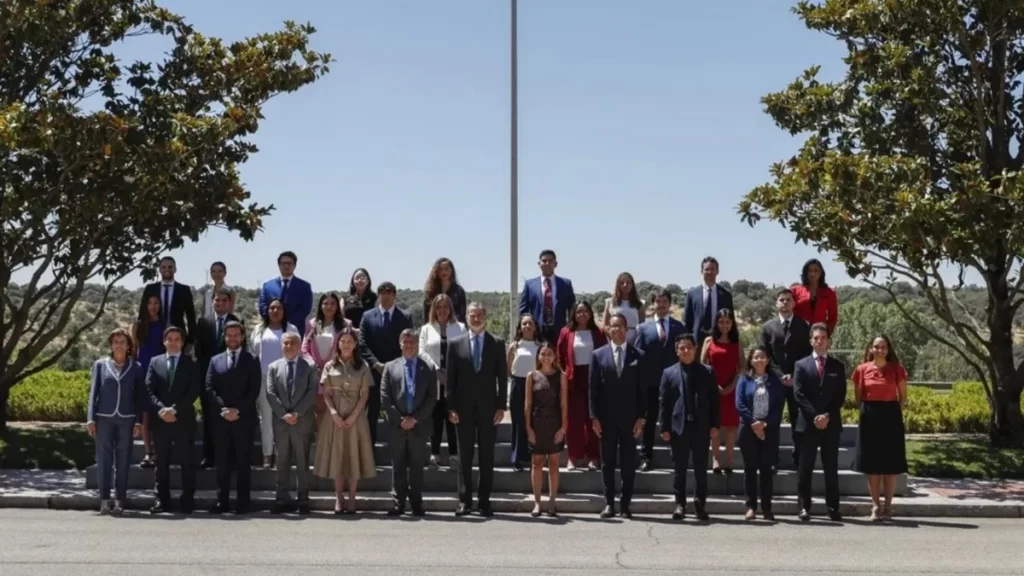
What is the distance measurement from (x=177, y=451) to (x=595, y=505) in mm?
4439

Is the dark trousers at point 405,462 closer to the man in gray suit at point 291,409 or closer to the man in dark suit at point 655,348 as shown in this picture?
the man in gray suit at point 291,409

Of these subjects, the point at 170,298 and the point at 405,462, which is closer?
the point at 405,462

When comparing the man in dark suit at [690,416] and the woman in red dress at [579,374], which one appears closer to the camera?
the man in dark suit at [690,416]

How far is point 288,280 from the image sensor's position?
14.8 m

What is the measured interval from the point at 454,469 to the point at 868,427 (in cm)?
454

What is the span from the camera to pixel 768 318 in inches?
1756

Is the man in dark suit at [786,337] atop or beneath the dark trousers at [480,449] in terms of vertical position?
atop

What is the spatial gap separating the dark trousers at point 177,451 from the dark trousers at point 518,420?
345 centimetres

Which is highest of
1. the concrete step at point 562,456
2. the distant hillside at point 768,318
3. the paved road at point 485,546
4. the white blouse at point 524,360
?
the distant hillside at point 768,318

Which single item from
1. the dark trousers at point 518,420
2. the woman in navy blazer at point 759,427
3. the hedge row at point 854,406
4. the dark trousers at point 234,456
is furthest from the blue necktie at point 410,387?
the hedge row at point 854,406

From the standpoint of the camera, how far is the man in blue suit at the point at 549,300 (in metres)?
14.9

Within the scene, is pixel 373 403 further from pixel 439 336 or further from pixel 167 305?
pixel 167 305

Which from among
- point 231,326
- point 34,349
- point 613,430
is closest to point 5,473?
point 34,349

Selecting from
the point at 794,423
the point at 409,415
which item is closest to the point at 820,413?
the point at 794,423
